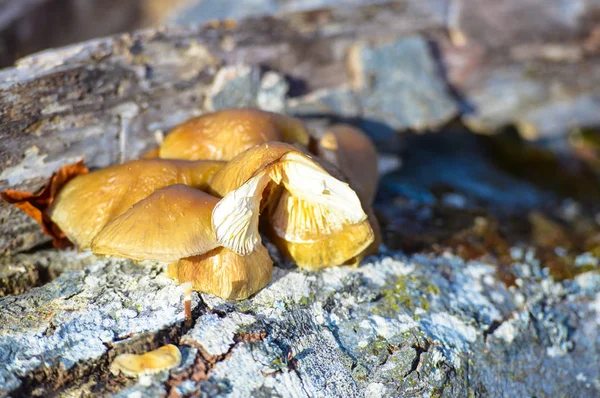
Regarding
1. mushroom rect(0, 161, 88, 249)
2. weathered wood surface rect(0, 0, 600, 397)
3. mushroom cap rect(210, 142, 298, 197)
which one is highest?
mushroom cap rect(210, 142, 298, 197)

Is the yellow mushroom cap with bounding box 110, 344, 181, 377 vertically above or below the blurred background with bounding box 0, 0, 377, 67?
below

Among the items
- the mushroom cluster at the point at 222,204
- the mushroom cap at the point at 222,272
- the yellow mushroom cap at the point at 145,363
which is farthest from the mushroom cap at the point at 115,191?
the yellow mushroom cap at the point at 145,363

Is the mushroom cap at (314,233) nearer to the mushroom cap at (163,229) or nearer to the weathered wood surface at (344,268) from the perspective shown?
the weathered wood surface at (344,268)

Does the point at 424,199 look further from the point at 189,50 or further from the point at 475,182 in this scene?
the point at 189,50

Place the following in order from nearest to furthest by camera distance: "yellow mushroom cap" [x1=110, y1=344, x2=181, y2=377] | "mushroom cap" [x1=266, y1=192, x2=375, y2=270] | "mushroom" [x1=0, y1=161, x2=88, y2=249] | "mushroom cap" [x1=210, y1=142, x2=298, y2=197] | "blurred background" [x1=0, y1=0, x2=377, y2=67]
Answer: "yellow mushroom cap" [x1=110, y1=344, x2=181, y2=377]
"mushroom cap" [x1=210, y1=142, x2=298, y2=197]
"mushroom cap" [x1=266, y1=192, x2=375, y2=270]
"mushroom" [x1=0, y1=161, x2=88, y2=249]
"blurred background" [x1=0, y1=0, x2=377, y2=67]

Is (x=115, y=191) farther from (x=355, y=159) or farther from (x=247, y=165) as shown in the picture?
(x=355, y=159)

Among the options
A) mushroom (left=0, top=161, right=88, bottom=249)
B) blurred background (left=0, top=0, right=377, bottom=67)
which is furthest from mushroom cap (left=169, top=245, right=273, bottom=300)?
blurred background (left=0, top=0, right=377, bottom=67)

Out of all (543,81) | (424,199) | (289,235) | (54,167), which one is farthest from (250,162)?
(543,81)

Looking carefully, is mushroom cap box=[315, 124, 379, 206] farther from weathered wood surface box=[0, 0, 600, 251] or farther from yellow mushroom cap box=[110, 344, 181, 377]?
yellow mushroom cap box=[110, 344, 181, 377]
